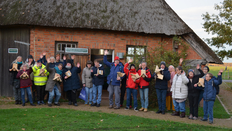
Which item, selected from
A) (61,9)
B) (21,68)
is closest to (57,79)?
(21,68)

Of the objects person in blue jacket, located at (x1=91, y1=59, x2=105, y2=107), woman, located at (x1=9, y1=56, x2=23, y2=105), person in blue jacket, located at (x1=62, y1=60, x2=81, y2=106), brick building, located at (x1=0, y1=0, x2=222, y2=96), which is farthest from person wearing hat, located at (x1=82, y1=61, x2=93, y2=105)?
woman, located at (x1=9, y1=56, x2=23, y2=105)

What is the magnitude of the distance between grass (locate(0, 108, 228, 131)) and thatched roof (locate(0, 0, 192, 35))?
165 inches

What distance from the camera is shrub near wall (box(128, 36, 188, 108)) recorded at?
888 centimetres

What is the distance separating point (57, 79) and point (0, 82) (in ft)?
12.6

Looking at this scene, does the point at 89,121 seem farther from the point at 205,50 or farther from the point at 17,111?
the point at 205,50

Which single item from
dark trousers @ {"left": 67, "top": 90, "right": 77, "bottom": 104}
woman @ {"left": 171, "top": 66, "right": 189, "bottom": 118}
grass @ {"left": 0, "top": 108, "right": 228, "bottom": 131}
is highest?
woman @ {"left": 171, "top": 66, "right": 189, "bottom": 118}

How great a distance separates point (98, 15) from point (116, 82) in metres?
3.59

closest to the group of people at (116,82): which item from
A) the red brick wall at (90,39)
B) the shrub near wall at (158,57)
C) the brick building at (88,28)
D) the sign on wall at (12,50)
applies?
the shrub near wall at (158,57)

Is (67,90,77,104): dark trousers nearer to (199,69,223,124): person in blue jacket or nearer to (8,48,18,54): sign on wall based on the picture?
(8,48,18,54): sign on wall

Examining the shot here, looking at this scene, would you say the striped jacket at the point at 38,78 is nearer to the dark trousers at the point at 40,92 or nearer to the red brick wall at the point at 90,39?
the dark trousers at the point at 40,92

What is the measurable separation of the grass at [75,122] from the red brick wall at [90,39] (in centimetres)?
345

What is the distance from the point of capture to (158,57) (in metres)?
9.46

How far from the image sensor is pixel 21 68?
8586mm

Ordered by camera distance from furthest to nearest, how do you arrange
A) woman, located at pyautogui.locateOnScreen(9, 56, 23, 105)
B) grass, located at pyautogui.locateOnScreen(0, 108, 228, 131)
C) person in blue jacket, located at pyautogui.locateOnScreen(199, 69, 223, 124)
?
woman, located at pyautogui.locateOnScreen(9, 56, 23, 105), person in blue jacket, located at pyautogui.locateOnScreen(199, 69, 223, 124), grass, located at pyautogui.locateOnScreen(0, 108, 228, 131)
